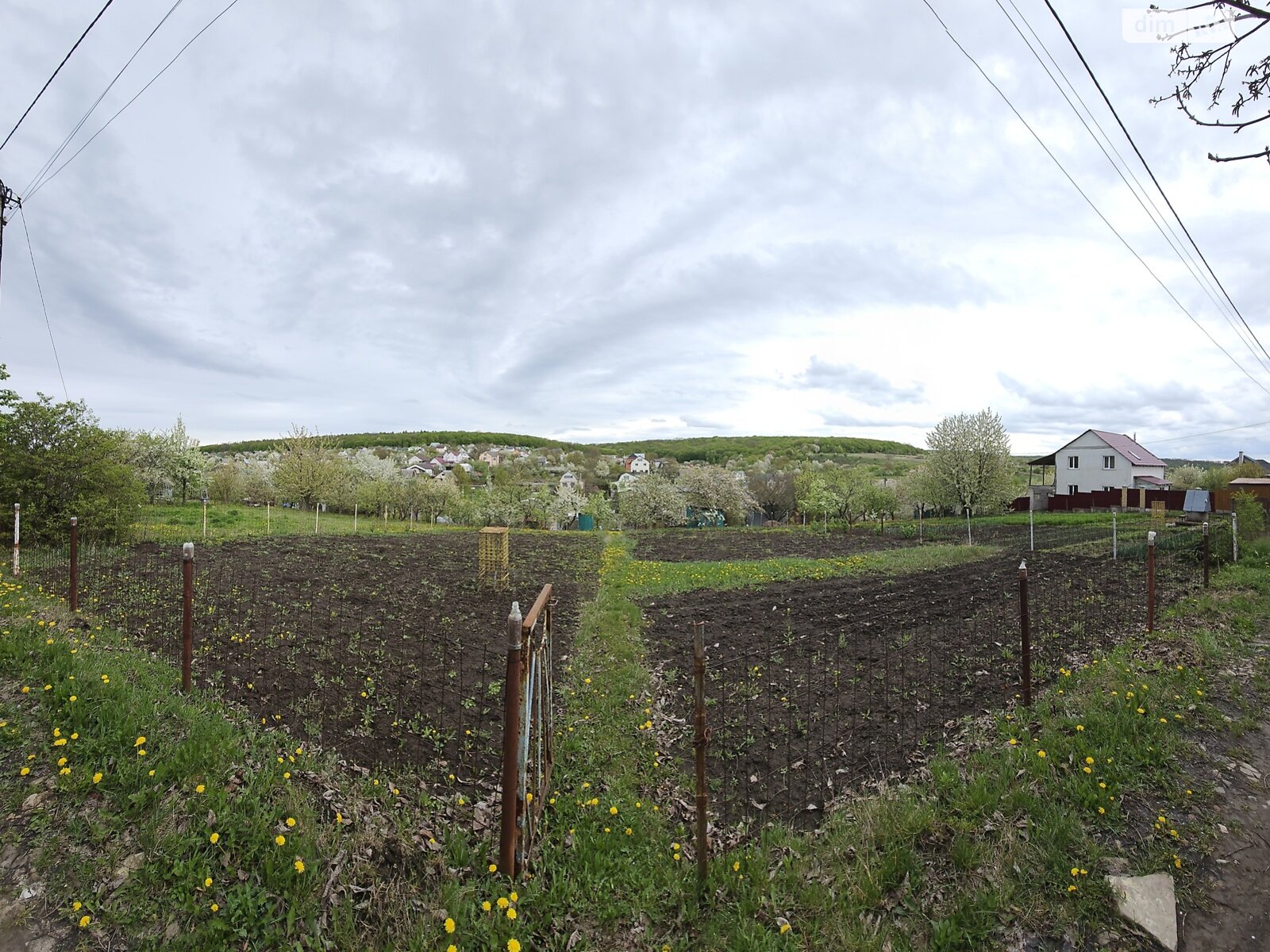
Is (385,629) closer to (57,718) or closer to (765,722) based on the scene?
(57,718)

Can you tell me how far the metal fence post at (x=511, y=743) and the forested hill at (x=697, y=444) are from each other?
221 ft

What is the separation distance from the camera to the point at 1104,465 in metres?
35.6

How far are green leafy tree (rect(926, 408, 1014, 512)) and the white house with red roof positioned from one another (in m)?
16.0

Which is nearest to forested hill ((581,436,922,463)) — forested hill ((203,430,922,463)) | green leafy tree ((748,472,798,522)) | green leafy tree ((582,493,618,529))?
forested hill ((203,430,922,463))

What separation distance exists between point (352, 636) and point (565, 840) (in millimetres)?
4328

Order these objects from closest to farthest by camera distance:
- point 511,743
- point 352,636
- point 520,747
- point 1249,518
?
point 511,743 < point 520,747 < point 352,636 < point 1249,518

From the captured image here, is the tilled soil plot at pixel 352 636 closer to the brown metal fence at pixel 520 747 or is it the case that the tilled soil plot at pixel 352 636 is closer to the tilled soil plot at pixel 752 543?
the brown metal fence at pixel 520 747

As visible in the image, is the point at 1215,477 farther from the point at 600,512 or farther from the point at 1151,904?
the point at 1151,904

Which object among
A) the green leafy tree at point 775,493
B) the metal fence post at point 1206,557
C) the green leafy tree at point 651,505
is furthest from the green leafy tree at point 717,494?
the metal fence post at point 1206,557

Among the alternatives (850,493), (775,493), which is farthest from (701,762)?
(775,493)

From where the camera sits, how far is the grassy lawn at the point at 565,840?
250 centimetres

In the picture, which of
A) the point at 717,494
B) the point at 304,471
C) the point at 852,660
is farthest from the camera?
the point at 717,494

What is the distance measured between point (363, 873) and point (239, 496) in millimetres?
39442

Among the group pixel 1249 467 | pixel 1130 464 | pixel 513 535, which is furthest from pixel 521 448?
pixel 1249 467
